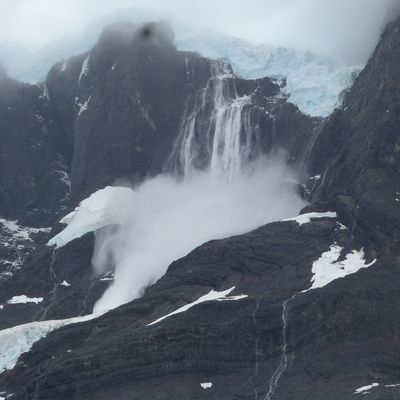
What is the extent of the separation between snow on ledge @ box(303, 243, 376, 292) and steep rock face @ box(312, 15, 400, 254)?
1.70 m

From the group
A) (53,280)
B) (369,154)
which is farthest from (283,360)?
(53,280)

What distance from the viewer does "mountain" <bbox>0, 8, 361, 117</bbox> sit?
5733 inches

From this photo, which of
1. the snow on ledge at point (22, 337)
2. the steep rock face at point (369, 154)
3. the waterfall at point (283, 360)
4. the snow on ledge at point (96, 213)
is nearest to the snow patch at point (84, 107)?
the snow on ledge at point (96, 213)

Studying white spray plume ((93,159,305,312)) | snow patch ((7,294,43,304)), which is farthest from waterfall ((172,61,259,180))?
snow patch ((7,294,43,304))

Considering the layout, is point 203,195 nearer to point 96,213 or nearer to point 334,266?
point 96,213

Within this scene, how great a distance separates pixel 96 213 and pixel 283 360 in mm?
50752

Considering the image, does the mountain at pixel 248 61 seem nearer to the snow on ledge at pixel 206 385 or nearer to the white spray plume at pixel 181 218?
the white spray plume at pixel 181 218

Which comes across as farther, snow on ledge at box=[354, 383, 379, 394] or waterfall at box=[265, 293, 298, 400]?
waterfall at box=[265, 293, 298, 400]

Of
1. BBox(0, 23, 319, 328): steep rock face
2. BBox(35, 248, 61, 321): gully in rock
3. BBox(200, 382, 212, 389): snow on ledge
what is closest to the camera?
BBox(200, 382, 212, 389): snow on ledge

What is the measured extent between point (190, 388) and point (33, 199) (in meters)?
69.7

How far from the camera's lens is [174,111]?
15375 cm

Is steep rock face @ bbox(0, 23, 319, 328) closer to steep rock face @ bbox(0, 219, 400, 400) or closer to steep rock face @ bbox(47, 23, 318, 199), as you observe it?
steep rock face @ bbox(47, 23, 318, 199)

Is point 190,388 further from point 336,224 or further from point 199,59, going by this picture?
point 199,59

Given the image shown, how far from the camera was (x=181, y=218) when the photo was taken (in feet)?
468
